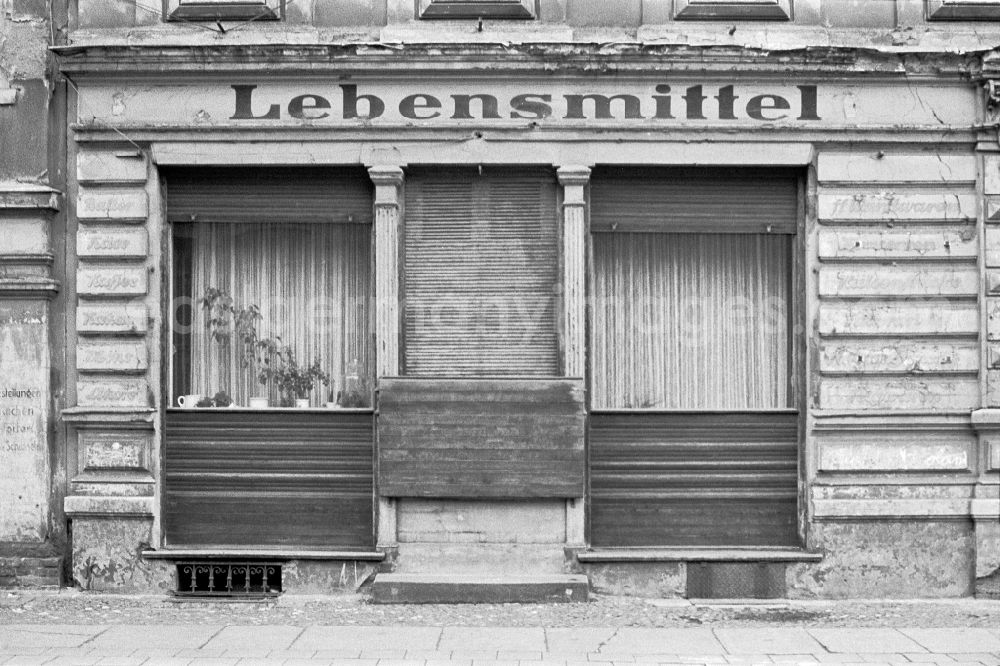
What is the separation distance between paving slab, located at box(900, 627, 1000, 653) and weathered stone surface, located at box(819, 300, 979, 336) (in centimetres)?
299

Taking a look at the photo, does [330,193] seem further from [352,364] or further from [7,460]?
[7,460]

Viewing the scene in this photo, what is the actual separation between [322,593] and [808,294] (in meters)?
5.78

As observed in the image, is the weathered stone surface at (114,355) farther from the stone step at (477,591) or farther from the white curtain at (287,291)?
the stone step at (477,591)

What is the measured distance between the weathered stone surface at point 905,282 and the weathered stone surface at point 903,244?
141 mm

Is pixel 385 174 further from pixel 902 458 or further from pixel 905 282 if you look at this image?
pixel 902 458

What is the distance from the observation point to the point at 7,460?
11.7 m

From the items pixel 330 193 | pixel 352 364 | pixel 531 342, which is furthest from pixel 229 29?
pixel 531 342

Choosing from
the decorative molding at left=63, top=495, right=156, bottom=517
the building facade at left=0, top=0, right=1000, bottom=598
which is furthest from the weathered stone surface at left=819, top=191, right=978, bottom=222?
the decorative molding at left=63, top=495, right=156, bottom=517

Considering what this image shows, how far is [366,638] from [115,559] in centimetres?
338

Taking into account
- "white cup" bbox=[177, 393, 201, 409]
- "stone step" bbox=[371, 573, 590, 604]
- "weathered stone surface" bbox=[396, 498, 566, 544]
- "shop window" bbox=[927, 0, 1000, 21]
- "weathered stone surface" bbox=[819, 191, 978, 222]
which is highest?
"shop window" bbox=[927, 0, 1000, 21]

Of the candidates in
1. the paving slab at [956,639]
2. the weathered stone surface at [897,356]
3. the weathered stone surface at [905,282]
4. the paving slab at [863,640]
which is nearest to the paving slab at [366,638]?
the paving slab at [863,640]

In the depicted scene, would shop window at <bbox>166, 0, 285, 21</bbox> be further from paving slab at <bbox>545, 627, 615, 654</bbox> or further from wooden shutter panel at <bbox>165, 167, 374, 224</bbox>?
paving slab at <bbox>545, 627, 615, 654</bbox>

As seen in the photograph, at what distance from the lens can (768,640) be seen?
31.7 feet

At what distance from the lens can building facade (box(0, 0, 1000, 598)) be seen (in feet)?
37.9
